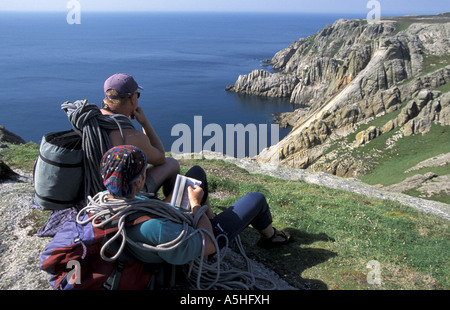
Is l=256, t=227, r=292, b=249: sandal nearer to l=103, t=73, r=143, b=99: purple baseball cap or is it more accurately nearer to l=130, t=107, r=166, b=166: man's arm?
l=130, t=107, r=166, b=166: man's arm

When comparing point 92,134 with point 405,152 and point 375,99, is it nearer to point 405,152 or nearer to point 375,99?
point 405,152

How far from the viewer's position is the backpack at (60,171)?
16.1 ft

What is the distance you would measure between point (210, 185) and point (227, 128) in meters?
79.2

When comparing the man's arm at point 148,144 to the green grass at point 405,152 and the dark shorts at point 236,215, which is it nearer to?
the dark shorts at point 236,215

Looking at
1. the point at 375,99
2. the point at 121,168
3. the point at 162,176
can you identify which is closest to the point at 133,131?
the point at 162,176

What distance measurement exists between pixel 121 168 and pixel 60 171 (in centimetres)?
161

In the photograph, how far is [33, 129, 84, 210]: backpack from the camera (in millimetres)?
4918

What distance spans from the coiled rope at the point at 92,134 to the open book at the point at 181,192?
1.15 metres

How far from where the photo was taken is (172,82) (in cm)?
12762

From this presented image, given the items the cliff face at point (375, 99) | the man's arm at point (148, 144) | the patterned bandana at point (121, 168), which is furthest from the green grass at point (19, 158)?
the cliff face at point (375, 99)

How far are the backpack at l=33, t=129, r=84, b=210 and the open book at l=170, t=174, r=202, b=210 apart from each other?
140 centimetres

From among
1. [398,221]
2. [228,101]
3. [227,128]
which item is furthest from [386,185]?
[228,101]

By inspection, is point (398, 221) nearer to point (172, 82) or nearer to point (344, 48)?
point (172, 82)

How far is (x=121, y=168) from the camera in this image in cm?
385
